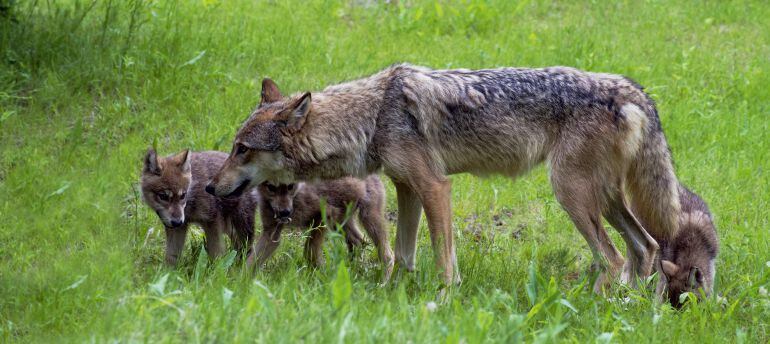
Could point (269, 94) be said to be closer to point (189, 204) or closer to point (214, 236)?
point (189, 204)

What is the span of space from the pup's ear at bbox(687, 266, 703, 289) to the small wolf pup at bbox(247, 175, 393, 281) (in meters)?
2.30

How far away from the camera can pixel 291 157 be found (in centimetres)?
726

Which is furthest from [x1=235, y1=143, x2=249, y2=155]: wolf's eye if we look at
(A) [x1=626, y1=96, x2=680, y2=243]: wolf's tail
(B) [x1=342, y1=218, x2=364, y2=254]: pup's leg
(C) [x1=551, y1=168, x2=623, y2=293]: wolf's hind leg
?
(A) [x1=626, y1=96, x2=680, y2=243]: wolf's tail

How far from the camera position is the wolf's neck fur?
727 centimetres

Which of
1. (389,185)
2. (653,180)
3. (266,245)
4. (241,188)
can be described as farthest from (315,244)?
(653,180)

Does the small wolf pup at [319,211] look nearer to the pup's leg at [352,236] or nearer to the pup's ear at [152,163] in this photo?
the pup's leg at [352,236]

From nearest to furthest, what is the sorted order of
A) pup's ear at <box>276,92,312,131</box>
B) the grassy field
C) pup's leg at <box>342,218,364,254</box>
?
1. the grassy field
2. pup's ear at <box>276,92,312,131</box>
3. pup's leg at <box>342,218,364,254</box>

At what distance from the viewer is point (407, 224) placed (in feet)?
25.3

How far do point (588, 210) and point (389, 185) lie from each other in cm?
263

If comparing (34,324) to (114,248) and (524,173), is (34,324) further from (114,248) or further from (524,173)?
(524,173)

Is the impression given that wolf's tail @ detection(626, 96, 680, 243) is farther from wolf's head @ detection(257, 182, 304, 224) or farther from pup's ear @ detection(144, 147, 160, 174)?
pup's ear @ detection(144, 147, 160, 174)

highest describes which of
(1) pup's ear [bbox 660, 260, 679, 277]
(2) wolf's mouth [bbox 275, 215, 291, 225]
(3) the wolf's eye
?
(3) the wolf's eye

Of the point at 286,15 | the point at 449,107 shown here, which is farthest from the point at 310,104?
the point at 286,15

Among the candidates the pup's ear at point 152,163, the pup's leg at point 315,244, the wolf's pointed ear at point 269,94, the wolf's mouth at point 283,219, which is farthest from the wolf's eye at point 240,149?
the pup's leg at point 315,244
